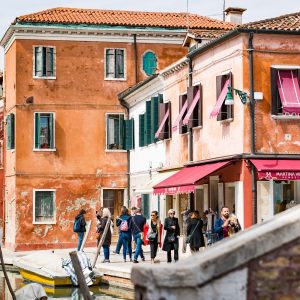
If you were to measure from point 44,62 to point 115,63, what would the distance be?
2778 mm

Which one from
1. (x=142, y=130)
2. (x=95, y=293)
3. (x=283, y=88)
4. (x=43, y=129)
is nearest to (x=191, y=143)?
(x=283, y=88)

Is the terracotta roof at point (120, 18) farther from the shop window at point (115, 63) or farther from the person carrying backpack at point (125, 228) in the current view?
the person carrying backpack at point (125, 228)

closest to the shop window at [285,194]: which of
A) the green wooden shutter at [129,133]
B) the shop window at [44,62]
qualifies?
the green wooden shutter at [129,133]

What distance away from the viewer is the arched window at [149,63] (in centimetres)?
3647

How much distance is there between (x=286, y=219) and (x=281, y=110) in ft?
54.7

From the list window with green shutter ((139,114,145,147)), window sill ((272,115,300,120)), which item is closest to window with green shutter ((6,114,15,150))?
window with green shutter ((139,114,145,147))

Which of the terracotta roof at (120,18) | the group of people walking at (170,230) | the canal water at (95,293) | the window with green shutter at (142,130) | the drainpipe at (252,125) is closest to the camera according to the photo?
the group of people walking at (170,230)

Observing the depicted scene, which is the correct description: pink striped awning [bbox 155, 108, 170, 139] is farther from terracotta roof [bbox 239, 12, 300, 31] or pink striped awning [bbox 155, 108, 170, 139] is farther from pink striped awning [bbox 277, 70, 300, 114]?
pink striped awning [bbox 277, 70, 300, 114]

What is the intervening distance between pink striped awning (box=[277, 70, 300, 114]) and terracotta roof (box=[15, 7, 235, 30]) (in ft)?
46.1

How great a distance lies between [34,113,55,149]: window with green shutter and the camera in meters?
35.5

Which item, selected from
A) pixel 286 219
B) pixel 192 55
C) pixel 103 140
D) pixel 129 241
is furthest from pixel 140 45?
pixel 286 219

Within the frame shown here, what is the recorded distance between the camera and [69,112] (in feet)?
117

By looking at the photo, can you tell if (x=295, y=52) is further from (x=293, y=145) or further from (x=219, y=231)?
(x=219, y=231)

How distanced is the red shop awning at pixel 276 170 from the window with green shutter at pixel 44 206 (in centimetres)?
1452
